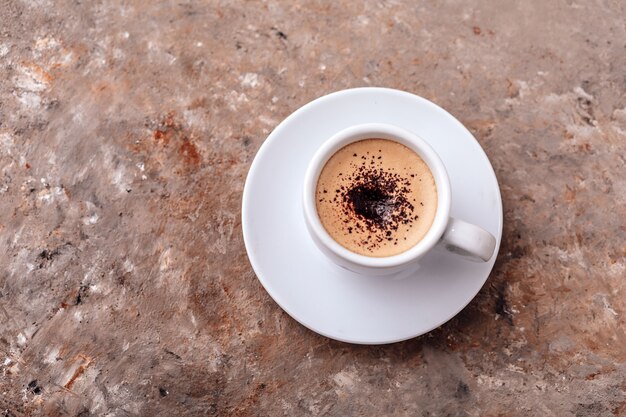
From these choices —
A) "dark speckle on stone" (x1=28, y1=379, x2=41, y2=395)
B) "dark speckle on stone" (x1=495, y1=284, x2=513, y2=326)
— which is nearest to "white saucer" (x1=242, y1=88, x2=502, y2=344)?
"dark speckle on stone" (x1=495, y1=284, x2=513, y2=326)

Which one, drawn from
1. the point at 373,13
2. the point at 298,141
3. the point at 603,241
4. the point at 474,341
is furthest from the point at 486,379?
the point at 373,13

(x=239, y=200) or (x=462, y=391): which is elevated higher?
(x=239, y=200)

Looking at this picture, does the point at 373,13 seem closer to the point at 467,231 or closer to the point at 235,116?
the point at 235,116

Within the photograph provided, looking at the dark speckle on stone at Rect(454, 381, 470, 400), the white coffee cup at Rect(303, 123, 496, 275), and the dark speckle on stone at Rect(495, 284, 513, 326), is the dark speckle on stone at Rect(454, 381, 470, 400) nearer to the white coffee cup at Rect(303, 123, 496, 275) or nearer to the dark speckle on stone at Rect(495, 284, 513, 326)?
Answer: the dark speckle on stone at Rect(495, 284, 513, 326)

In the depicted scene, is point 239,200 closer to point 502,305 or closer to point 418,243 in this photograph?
point 418,243

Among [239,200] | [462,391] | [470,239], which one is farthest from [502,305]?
[239,200]

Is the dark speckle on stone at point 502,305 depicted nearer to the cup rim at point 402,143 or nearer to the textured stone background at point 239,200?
the textured stone background at point 239,200
